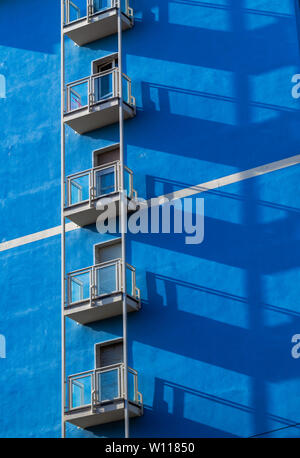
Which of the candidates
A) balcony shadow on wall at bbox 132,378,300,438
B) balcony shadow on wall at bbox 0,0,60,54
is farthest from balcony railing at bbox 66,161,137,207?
balcony shadow on wall at bbox 132,378,300,438

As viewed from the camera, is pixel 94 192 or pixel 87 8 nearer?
pixel 94 192

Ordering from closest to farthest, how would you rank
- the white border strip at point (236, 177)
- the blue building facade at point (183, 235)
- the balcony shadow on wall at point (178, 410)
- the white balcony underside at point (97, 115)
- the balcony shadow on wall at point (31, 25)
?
the balcony shadow on wall at point (178, 410)
the blue building facade at point (183, 235)
the white border strip at point (236, 177)
the white balcony underside at point (97, 115)
the balcony shadow on wall at point (31, 25)

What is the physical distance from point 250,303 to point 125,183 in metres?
6.04

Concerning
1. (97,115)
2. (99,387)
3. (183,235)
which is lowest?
(99,387)

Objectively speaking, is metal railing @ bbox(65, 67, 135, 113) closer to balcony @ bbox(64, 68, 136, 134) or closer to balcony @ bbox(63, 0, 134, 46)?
balcony @ bbox(64, 68, 136, 134)

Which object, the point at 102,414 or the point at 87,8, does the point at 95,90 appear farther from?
the point at 102,414

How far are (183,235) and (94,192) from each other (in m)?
3.35

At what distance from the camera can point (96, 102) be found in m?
37.3

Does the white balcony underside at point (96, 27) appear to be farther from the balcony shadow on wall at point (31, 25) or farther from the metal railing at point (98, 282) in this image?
the metal railing at point (98, 282)

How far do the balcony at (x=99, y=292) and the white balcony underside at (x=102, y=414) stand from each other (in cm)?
308

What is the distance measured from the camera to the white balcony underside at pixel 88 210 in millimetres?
35719

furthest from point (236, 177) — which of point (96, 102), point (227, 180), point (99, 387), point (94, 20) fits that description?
point (94, 20)

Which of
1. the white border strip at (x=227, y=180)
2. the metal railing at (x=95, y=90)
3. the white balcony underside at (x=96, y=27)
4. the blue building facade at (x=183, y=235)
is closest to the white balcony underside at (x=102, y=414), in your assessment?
the blue building facade at (x=183, y=235)
